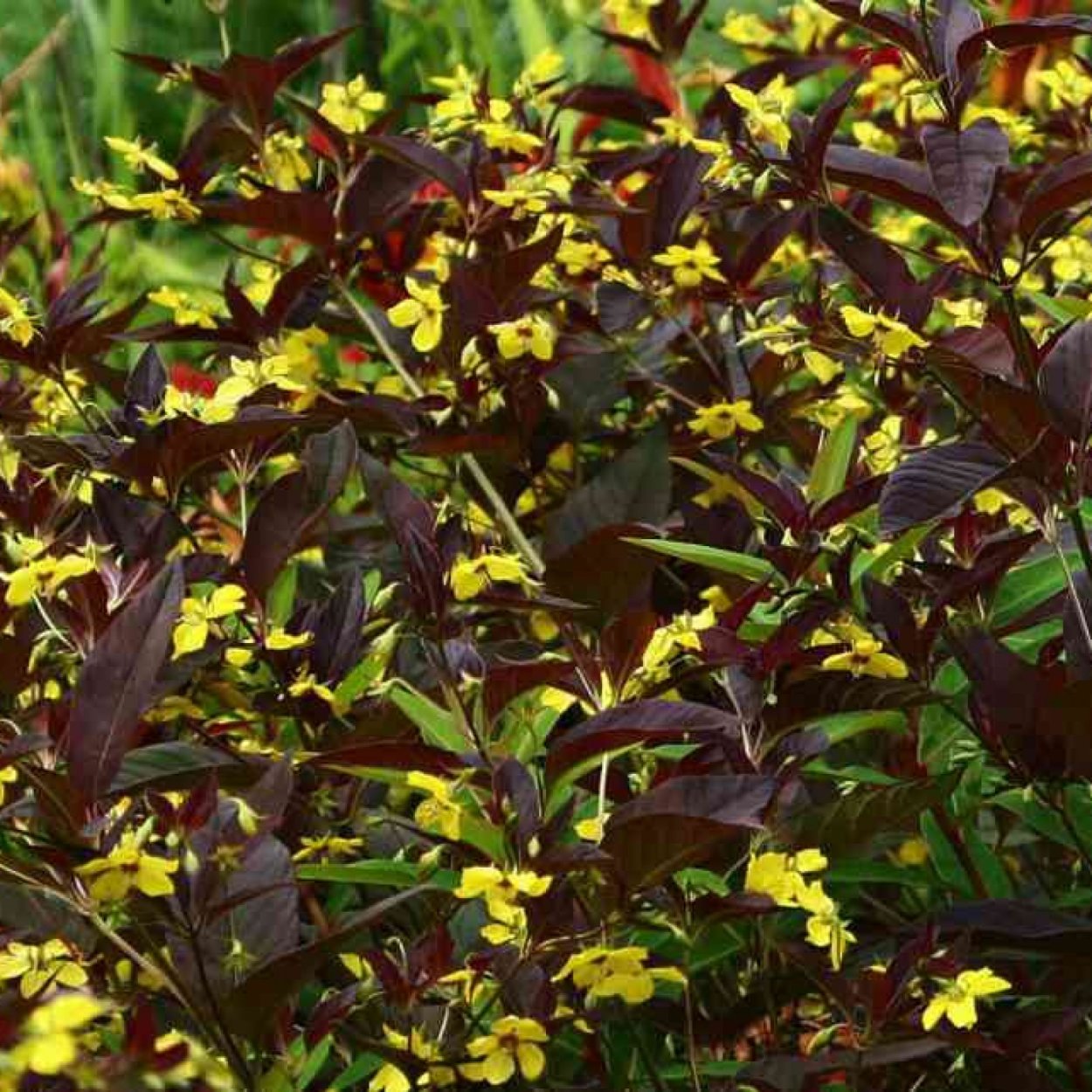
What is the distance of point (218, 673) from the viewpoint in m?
1.57

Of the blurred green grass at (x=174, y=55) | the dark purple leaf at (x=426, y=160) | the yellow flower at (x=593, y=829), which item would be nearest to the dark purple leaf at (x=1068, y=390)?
the yellow flower at (x=593, y=829)

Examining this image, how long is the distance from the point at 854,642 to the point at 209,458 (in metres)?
0.45

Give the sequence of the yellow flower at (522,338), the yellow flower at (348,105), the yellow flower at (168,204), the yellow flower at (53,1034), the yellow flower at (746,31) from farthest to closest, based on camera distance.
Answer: the yellow flower at (746,31)
the yellow flower at (348,105)
the yellow flower at (168,204)
the yellow flower at (522,338)
the yellow flower at (53,1034)

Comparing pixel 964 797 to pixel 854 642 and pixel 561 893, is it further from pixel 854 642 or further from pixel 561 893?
pixel 561 893

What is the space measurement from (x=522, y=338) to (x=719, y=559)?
0.31m

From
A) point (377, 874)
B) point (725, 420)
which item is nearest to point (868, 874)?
point (377, 874)

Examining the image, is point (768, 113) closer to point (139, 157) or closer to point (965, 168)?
point (965, 168)

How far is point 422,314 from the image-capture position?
164cm

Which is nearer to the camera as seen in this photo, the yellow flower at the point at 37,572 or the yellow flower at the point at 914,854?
the yellow flower at the point at 37,572

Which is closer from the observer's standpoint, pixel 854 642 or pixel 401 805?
pixel 854 642

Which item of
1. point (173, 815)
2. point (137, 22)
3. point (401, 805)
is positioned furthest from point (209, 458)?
point (137, 22)

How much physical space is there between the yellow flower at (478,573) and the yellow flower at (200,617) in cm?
13

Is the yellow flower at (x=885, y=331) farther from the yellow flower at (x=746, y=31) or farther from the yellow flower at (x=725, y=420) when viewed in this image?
the yellow flower at (x=746, y=31)

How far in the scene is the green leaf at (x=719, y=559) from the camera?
53.3 inches
